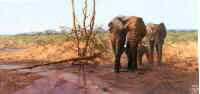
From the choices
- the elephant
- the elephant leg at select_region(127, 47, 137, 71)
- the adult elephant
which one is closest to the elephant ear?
the adult elephant

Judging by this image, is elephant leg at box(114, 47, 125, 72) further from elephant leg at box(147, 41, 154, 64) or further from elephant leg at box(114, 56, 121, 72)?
elephant leg at box(147, 41, 154, 64)

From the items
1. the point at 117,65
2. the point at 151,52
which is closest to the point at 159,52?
the point at 151,52

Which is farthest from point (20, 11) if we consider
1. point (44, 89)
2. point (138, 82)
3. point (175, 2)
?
point (175, 2)

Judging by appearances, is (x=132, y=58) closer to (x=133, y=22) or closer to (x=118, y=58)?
(x=118, y=58)

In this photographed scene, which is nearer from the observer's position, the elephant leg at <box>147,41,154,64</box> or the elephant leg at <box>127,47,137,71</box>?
the elephant leg at <box>127,47,137,71</box>

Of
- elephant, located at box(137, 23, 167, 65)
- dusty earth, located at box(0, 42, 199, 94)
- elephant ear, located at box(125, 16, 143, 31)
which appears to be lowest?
dusty earth, located at box(0, 42, 199, 94)

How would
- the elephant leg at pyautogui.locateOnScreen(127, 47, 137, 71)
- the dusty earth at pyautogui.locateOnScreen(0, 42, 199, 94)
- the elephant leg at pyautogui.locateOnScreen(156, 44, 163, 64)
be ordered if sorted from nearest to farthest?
the dusty earth at pyautogui.locateOnScreen(0, 42, 199, 94) < the elephant leg at pyautogui.locateOnScreen(127, 47, 137, 71) < the elephant leg at pyautogui.locateOnScreen(156, 44, 163, 64)

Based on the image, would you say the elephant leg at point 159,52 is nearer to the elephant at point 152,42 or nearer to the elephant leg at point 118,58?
the elephant at point 152,42

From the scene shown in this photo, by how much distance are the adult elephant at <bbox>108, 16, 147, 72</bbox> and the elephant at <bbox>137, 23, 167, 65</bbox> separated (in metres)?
0.07

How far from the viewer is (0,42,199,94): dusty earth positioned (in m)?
2.70

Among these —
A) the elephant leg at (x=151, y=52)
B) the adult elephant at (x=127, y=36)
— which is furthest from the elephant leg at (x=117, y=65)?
the elephant leg at (x=151, y=52)

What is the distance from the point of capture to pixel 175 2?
307 cm

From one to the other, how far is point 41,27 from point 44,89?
2.49 ft

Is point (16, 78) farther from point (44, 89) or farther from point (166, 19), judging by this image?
point (166, 19)
